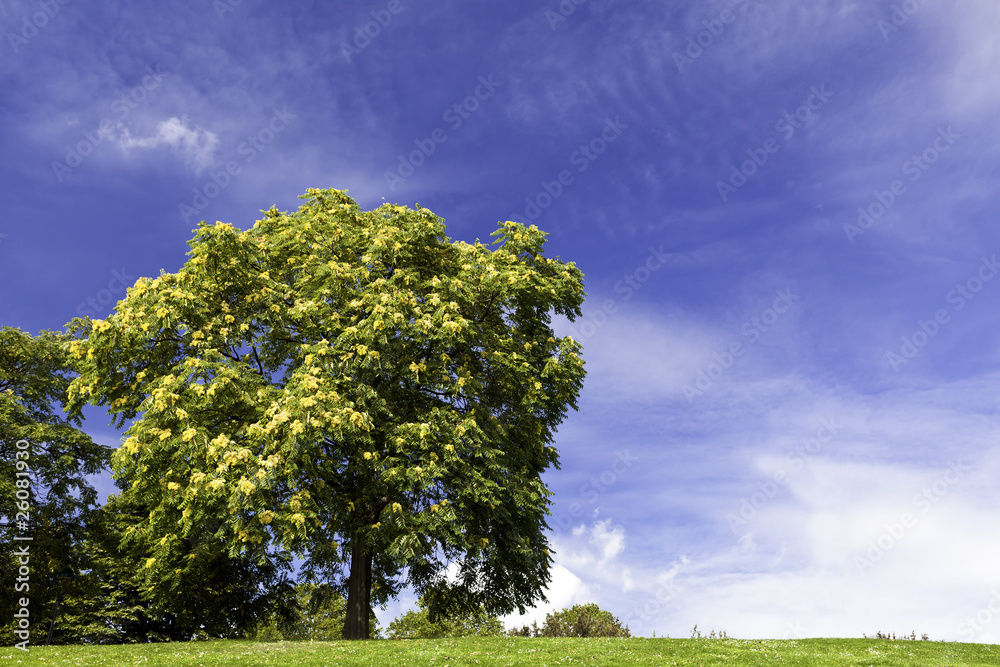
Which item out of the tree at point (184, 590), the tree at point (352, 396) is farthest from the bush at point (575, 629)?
the tree at point (184, 590)

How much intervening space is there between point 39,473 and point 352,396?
18.5 meters

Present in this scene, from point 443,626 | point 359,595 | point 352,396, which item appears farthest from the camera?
point 443,626

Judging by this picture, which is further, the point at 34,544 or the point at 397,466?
the point at 34,544

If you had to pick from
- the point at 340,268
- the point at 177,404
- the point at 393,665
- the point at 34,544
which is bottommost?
the point at 393,665

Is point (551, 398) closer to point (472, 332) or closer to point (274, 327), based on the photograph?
point (472, 332)

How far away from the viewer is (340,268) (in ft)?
85.1

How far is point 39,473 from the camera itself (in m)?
32.4

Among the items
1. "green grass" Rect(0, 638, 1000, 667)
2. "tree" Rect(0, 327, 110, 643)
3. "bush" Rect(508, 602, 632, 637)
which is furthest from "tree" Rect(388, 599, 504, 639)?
"green grass" Rect(0, 638, 1000, 667)

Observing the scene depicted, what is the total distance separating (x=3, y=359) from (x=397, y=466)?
2292 cm

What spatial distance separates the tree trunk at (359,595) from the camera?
1019 inches

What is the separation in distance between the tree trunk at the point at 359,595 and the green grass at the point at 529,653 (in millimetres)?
3075

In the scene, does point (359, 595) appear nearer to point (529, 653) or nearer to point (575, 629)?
point (529, 653)

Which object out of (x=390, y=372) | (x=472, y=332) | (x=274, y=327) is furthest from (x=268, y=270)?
(x=472, y=332)

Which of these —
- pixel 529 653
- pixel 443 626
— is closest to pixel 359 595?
pixel 529 653
